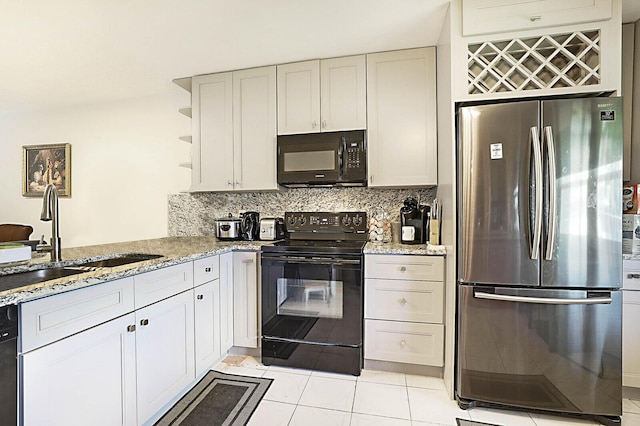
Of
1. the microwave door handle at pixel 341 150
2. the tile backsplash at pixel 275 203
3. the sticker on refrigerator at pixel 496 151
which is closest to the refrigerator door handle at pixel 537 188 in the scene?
the sticker on refrigerator at pixel 496 151

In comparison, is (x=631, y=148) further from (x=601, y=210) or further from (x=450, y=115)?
(x=450, y=115)

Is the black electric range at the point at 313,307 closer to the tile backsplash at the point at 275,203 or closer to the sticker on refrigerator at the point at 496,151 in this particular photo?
the tile backsplash at the point at 275,203

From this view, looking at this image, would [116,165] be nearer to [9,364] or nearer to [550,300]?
[9,364]

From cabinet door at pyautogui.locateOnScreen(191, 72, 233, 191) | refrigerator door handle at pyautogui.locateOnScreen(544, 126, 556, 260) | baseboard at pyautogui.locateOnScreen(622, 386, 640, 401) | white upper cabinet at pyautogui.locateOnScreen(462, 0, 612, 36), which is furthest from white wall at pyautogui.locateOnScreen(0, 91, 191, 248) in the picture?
baseboard at pyautogui.locateOnScreen(622, 386, 640, 401)

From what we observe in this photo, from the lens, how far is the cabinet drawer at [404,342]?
2.05 meters

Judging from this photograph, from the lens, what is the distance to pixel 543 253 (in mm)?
1644

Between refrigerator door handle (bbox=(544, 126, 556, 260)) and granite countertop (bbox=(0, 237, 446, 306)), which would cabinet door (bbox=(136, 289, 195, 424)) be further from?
refrigerator door handle (bbox=(544, 126, 556, 260))

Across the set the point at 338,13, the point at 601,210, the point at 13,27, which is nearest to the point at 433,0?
the point at 338,13

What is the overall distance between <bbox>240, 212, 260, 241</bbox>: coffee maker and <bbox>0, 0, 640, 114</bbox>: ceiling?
1273mm

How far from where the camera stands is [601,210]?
1.60 meters

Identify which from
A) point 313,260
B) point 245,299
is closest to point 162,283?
point 245,299

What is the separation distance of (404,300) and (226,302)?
4.22 ft

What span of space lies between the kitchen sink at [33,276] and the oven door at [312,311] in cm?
113

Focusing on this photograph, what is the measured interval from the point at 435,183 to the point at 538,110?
0.77 m
